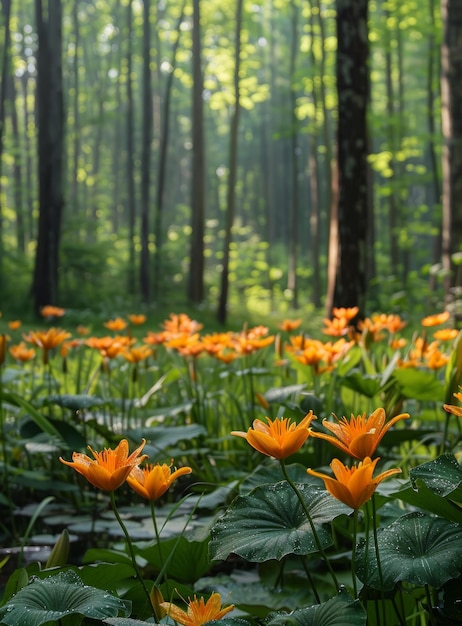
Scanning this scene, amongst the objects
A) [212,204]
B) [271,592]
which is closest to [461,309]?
[271,592]

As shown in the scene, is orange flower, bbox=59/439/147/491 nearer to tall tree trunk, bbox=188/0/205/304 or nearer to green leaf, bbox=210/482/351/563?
green leaf, bbox=210/482/351/563

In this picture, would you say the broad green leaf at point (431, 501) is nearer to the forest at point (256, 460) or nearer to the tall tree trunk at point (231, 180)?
the forest at point (256, 460)

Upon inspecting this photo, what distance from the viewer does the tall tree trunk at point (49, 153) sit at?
36.1 ft

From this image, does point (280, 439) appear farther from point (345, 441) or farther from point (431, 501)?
point (431, 501)

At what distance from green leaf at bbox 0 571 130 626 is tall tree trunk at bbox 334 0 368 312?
14.8ft

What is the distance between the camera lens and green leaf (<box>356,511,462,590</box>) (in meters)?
0.75

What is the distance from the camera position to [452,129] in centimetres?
634

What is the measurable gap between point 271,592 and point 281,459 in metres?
0.72

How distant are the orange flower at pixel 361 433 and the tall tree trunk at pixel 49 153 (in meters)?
10.7

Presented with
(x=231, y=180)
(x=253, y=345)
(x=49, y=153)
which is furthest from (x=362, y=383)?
(x=231, y=180)

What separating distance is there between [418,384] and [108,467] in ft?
4.08

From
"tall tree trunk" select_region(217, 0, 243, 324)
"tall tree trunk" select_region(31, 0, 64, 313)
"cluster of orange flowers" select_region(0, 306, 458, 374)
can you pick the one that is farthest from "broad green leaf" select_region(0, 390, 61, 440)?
"tall tree trunk" select_region(217, 0, 243, 324)

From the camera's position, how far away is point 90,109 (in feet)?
104

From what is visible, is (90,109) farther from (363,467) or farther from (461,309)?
(363,467)
